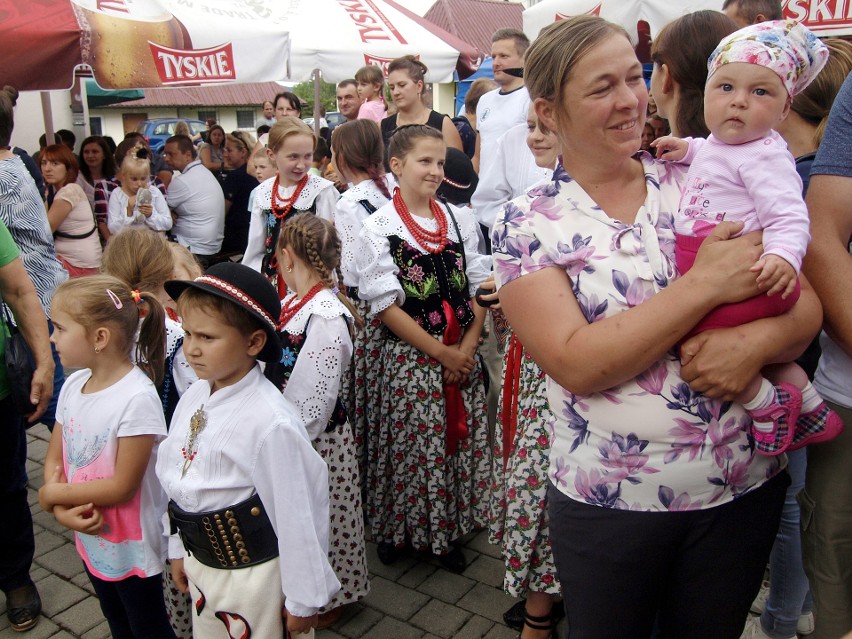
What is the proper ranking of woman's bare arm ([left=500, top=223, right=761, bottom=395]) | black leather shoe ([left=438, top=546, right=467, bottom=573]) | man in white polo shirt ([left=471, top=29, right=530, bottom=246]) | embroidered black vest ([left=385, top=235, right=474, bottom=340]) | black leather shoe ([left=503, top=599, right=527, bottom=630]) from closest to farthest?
woman's bare arm ([left=500, top=223, right=761, bottom=395]) → black leather shoe ([left=503, top=599, right=527, bottom=630]) → embroidered black vest ([left=385, top=235, right=474, bottom=340]) → black leather shoe ([left=438, top=546, right=467, bottom=573]) → man in white polo shirt ([left=471, top=29, right=530, bottom=246])

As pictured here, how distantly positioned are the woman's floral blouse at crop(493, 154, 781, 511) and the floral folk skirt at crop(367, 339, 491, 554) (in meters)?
1.73

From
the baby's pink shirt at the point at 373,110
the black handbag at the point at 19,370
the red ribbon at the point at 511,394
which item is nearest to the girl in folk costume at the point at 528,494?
the red ribbon at the point at 511,394

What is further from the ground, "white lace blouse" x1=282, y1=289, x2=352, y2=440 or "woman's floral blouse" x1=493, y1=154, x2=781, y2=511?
"woman's floral blouse" x1=493, y1=154, x2=781, y2=511

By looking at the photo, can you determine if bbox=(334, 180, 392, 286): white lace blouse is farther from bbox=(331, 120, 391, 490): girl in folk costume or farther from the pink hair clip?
the pink hair clip

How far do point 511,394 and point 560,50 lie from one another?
5.17ft

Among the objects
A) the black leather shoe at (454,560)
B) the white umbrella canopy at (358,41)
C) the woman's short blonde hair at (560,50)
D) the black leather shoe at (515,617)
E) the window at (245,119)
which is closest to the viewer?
the woman's short blonde hair at (560,50)

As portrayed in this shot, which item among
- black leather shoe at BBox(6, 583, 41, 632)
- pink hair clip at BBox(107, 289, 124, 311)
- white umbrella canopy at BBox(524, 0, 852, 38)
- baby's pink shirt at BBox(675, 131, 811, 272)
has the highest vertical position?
white umbrella canopy at BBox(524, 0, 852, 38)

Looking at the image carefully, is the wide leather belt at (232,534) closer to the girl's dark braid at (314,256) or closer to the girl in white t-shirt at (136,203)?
the girl's dark braid at (314,256)

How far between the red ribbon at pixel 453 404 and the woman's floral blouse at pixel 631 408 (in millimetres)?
1678

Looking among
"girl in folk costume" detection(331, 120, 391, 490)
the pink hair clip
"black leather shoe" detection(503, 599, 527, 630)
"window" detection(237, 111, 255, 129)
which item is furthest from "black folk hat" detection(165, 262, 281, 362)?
"window" detection(237, 111, 255, 129)

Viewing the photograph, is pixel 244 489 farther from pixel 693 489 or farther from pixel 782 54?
pixel 782 54

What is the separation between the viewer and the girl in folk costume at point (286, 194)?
444 centimetres

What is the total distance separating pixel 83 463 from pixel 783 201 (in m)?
2.20

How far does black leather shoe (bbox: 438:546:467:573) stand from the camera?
3.40m
